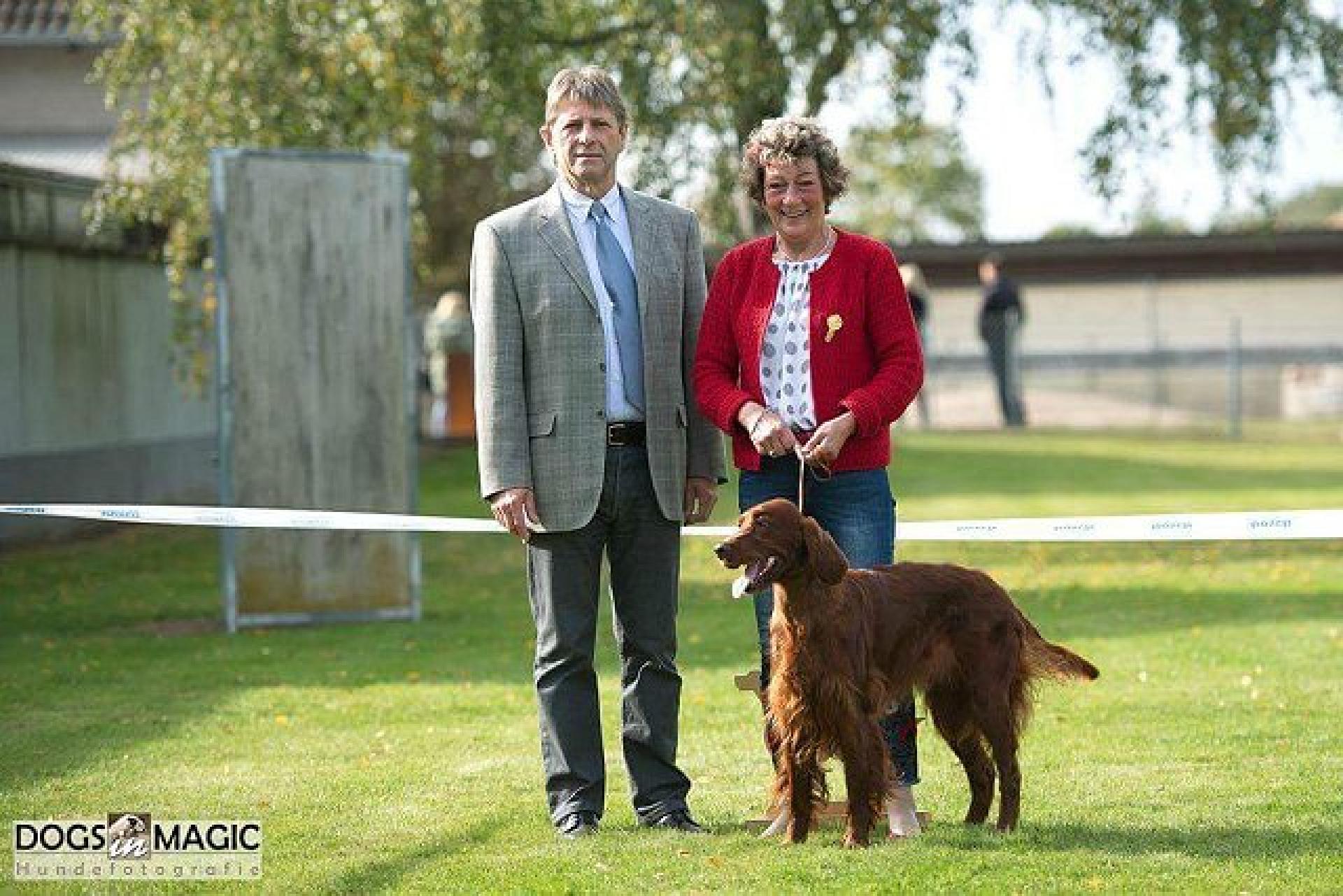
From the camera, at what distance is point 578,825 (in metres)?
6.61

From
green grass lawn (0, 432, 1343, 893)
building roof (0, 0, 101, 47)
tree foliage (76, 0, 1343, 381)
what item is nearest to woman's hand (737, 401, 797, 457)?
green grass lawn (0, 432, 1343, 893)

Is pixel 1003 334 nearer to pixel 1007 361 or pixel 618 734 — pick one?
pixel 1007 361

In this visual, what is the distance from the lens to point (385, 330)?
12.2m

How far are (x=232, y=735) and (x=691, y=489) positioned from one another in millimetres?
2916

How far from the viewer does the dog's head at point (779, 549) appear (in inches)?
232

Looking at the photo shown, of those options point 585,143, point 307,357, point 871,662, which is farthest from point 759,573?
point 307,357

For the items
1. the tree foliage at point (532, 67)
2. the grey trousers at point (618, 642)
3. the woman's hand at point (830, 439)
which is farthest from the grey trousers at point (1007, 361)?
the woman's hand at point (830, 439)

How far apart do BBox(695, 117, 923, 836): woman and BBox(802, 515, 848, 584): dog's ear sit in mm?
366

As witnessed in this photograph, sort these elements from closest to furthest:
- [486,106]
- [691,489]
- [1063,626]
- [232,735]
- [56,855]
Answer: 1. [56,855]
2. [691,489]
3. [232,735]
4. [1063,626]
5. [486,106]

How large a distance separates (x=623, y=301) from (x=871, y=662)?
1.39 m

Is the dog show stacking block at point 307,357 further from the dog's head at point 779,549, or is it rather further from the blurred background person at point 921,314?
the blurred background person at point 921,314

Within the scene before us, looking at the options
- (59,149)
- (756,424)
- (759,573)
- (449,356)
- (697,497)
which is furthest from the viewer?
(449,356)

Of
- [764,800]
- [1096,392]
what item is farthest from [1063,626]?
[1096,392]

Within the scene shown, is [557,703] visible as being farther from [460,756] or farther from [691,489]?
[460,756]
